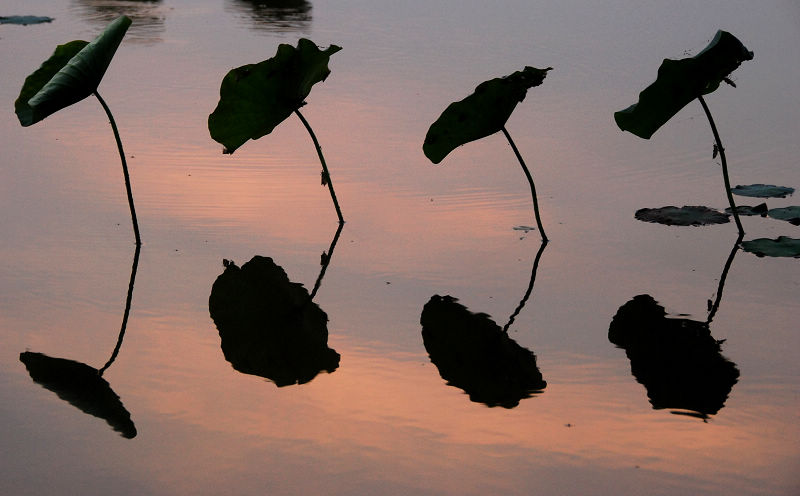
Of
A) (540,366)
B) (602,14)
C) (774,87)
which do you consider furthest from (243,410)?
(602,14)

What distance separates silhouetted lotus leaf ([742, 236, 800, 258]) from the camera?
14.9ft

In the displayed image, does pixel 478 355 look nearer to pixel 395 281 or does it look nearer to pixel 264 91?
pixel 395 281

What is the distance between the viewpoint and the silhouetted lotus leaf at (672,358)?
3354mm

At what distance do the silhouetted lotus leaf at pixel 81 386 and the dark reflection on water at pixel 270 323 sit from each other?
433mm

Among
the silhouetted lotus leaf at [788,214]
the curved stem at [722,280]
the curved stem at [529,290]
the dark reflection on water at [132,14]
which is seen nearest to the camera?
the curved stem at [529,290]

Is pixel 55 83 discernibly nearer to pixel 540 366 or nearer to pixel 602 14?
pixel 540 366

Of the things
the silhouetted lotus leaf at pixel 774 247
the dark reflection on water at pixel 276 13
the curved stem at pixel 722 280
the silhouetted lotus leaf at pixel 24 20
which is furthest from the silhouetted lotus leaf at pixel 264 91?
the silhouetted lotus leaf at pixel 24 20

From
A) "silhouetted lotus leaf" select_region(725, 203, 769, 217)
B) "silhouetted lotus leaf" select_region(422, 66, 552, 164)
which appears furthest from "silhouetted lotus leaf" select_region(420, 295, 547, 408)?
"silhouetted lotus leaf" select_region(725, 203, 769, 217)

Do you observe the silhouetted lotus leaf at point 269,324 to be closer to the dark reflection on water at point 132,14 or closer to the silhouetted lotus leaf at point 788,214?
the silhouetted lotus leaf at point 788,214

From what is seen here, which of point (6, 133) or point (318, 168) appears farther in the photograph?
point (6, 133)

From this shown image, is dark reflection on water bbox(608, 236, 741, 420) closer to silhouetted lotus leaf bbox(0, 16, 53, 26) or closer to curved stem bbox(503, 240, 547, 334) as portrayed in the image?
curved stem bbox(503, 240, 547, 334)

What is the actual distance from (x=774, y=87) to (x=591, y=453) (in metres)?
5.64

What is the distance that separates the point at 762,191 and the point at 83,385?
342 cm

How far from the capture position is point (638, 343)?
376 centimetres
